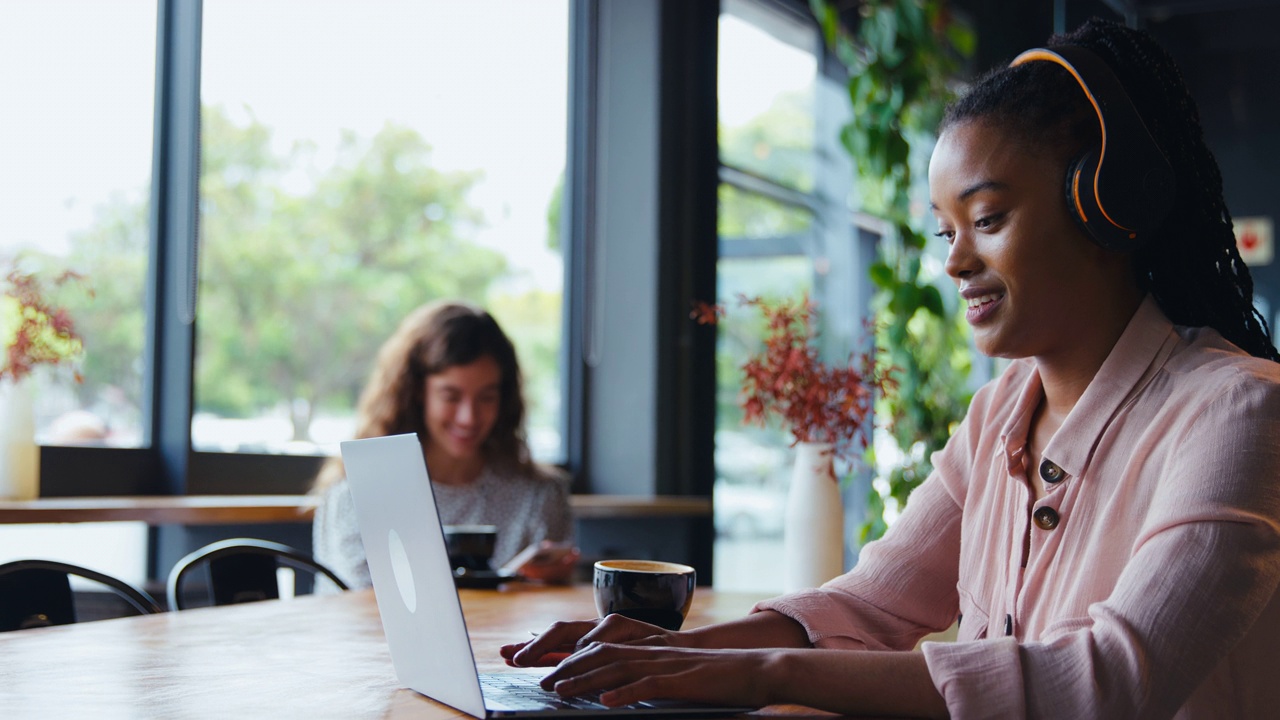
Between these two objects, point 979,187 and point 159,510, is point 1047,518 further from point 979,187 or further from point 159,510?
point 159,510

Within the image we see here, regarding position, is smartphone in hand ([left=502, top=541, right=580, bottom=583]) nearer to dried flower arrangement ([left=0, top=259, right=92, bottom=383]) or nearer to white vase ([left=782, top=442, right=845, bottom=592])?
white vase ([left=782, top=442, right=845, bottom=592])

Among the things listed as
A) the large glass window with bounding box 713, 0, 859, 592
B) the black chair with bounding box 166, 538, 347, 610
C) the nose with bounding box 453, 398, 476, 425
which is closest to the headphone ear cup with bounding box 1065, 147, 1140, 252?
the black chair with bounding box 166, 538, 347, 610

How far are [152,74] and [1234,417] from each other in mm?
2668

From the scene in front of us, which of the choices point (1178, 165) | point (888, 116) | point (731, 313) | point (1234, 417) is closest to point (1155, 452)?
point (1234, 417)

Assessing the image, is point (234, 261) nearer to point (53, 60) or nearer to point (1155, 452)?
point (53, 60)

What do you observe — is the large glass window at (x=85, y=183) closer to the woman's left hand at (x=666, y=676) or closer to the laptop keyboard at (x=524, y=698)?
the laptop keyboard at (x=524, y=698)

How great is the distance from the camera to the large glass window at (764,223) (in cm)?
475

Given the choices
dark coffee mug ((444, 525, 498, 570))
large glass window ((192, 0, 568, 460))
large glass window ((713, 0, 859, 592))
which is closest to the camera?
dark coffee mug ((444, 525, 498, 570))

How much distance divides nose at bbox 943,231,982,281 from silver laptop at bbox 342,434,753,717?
526 mm

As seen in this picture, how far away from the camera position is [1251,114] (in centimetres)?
627

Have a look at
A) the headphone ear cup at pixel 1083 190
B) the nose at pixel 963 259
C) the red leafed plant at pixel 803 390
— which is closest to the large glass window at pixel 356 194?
the red leafed plant at pixel 803 390

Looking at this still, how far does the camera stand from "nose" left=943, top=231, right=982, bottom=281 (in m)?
1.28

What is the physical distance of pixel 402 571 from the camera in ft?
3.55

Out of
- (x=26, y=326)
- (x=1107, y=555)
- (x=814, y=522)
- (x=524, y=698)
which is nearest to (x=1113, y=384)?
(x=1107, y=555)
